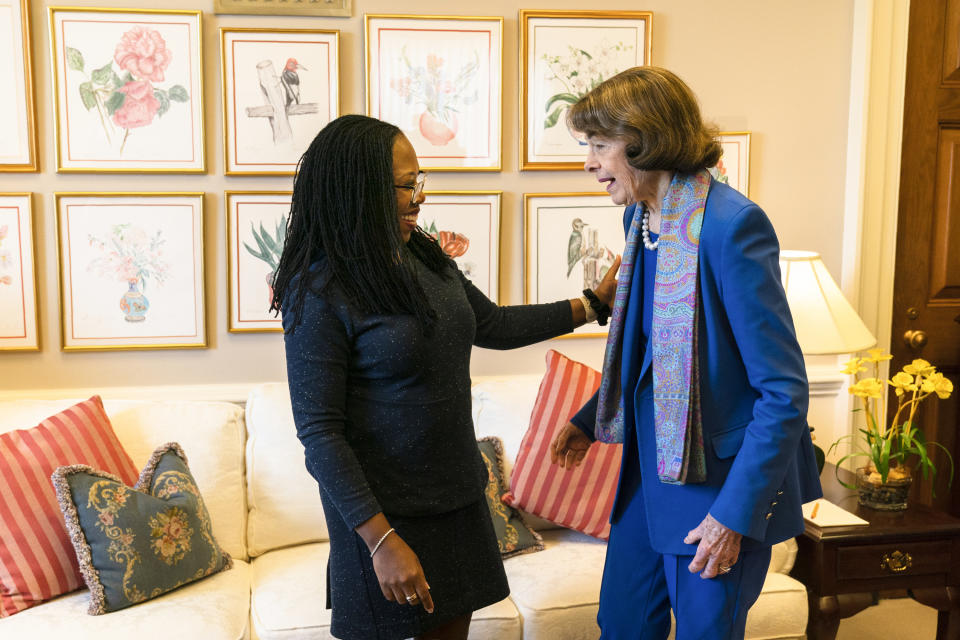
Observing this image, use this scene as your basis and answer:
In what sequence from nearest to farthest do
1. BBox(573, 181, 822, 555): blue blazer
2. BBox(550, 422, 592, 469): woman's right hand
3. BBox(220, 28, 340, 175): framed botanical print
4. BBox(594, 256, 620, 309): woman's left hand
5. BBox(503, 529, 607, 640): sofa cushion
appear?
BBox(573, 181, 822, 555): blue blazer → BBox(550, 422, 592, 469): woman's right hand → BBox(594, 256, 620, 309): woman's left hand → BBox(503, 529, 607, 640): sofa cushion → BBox(220, 28, 340, 175): framed botanical print

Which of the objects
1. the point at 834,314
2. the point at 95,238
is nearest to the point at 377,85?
the point at 95,238

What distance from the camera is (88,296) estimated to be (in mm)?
2771

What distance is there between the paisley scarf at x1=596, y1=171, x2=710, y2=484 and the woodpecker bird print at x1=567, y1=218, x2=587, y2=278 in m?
1.45

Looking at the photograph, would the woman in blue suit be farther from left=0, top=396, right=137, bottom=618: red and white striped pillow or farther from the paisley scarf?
left=0, top=396, right=137, bottom=618: red and white striped pillow

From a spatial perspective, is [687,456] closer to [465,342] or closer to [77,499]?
[465,342]

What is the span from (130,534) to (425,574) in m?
0.89

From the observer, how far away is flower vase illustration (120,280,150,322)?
2785mm

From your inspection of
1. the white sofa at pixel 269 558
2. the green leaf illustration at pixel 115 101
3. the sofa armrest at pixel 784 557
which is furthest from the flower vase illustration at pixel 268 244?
the sofa armrest at pixel 784 557

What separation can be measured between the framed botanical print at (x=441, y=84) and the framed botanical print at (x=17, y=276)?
1.14m

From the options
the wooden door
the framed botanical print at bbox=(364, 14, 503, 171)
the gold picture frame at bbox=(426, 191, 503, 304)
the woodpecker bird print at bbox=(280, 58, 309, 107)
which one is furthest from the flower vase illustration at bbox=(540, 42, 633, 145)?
the wooden door

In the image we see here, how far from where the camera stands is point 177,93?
2.74 m

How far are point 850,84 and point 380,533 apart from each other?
2491mm

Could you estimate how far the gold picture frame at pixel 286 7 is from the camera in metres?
2.74

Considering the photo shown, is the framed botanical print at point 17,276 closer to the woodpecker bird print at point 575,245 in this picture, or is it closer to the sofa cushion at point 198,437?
the sofa cushion at point 198,437
